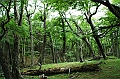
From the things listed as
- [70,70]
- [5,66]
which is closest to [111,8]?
[70,70]

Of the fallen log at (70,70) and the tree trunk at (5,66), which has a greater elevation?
the tree trunk at (5,66)

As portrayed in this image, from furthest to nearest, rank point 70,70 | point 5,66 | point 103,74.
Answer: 1. point 70,70
2. point 103,74
3. point 5,66

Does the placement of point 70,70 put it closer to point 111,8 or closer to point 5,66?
point 5,66

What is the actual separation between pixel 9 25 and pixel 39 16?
11124 mm

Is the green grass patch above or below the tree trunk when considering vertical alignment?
below

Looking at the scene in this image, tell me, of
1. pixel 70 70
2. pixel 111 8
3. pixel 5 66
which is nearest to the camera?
pixel 111 8

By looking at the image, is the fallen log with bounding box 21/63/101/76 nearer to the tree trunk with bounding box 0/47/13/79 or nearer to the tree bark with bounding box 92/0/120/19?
the tree trunk with bounding box 0/47/13/79

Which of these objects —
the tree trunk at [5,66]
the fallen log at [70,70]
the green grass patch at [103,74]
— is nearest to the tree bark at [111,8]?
the green grass patch at [103,74]

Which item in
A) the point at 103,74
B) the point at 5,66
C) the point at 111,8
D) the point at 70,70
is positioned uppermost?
the point at 111,8

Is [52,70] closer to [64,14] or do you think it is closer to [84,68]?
[84,68]

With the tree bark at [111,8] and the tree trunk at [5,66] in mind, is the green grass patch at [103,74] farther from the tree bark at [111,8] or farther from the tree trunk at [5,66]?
the tree bark at [111,8]

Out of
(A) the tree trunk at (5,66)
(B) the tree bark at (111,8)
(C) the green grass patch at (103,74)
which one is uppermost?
(B) the tree bark at (111,8)


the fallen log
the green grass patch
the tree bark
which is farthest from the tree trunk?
the tree bark

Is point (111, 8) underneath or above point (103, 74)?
above
